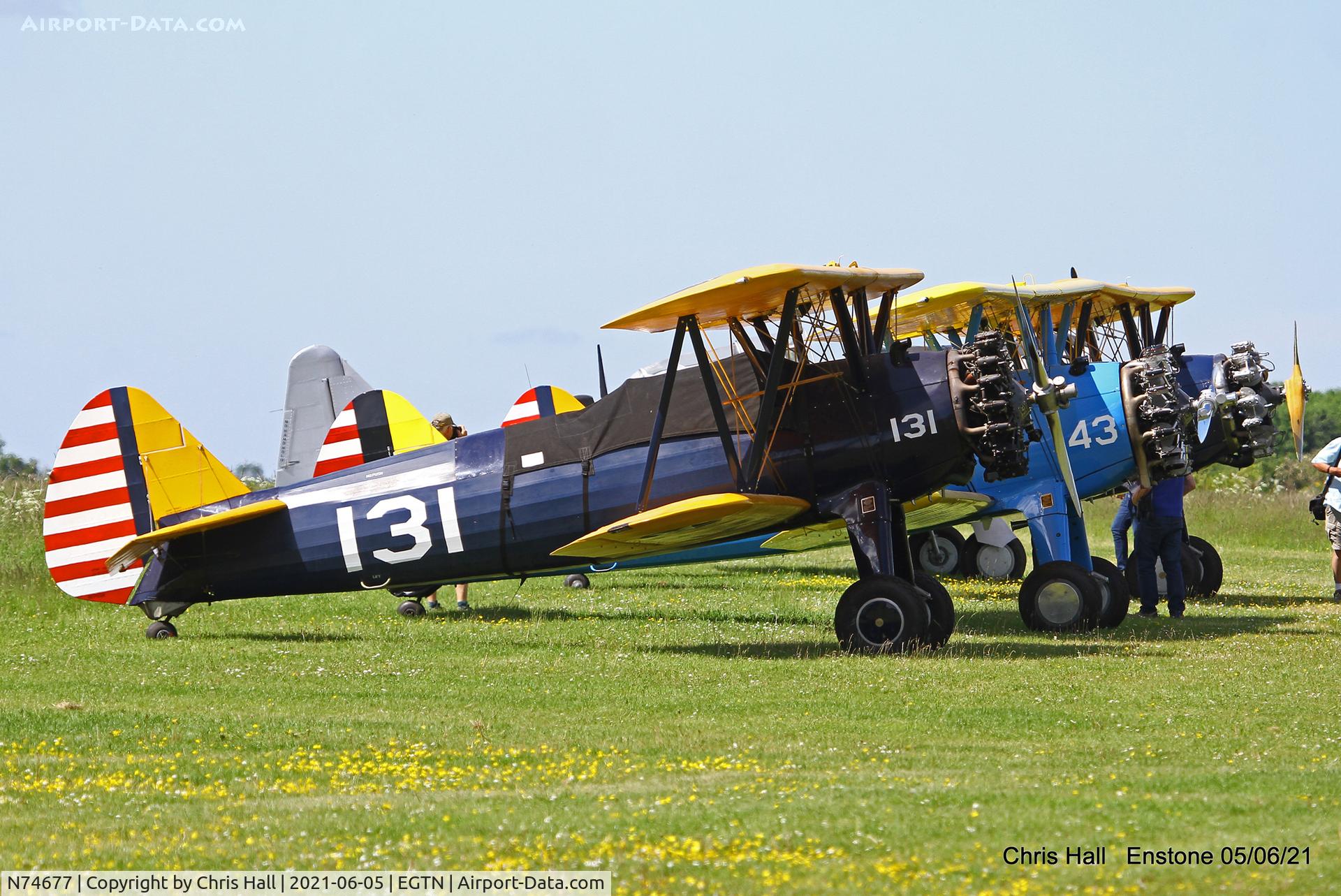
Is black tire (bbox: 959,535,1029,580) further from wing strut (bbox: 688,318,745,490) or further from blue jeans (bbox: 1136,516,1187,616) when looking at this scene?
wing strut (bbox: 688,318,745,490)

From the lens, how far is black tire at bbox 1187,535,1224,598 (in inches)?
630

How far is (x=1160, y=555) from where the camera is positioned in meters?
13.8

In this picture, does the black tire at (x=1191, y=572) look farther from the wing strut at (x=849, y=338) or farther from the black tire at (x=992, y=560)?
the wing strut at (x=849, y=338)

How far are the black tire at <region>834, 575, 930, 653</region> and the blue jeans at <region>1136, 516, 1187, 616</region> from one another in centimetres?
374

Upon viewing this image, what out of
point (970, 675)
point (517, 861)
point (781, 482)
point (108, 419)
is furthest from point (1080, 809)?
point (108, 419)

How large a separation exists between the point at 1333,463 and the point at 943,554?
199 inches

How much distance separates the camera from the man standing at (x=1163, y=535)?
44.3ft

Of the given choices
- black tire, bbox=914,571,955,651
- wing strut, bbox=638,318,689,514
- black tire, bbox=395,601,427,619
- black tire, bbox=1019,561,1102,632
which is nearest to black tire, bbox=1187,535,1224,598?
black tire, bbox=1019,561,1102,632

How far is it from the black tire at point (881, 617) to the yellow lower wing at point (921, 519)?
188 cm

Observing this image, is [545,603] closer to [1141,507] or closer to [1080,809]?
[1141,507]

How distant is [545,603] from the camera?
628 inches

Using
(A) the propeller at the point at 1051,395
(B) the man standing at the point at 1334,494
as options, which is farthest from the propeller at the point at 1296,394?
(A) the propeller at the point at 1051,395

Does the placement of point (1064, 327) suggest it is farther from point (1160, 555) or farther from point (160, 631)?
point (160, 631)

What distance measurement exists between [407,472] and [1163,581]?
8.32 meters
